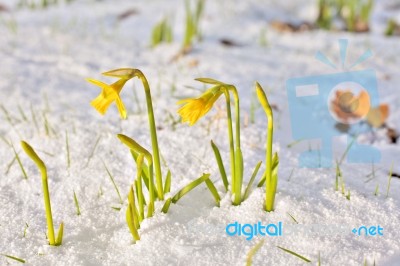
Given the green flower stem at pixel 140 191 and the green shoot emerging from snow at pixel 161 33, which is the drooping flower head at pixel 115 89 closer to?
the green flower stem at pixel 140 191

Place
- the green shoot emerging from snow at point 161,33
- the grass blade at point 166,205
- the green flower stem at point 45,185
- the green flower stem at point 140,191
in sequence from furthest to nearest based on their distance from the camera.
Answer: the green shoot emerging from snow at point 161,33, the grass blade at point 166,205, the green flower stem at point 140,191, the green flower stem at point 45,185

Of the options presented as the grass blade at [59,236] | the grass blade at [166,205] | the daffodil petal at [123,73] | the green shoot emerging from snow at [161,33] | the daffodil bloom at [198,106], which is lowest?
the grass blade at [59,236]

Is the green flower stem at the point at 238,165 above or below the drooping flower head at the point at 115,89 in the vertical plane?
below

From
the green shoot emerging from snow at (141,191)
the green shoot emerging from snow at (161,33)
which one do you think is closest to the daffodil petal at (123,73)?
the green shoot emerging from snow at (141,191)

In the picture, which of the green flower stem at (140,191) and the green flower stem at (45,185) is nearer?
the green flower stem at (45,185)

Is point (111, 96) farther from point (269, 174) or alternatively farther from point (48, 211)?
point (269, 174)

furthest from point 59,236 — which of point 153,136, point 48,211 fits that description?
point 153,136

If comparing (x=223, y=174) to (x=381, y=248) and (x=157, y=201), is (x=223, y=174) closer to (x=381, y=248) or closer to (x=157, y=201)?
(x=157, y=201)

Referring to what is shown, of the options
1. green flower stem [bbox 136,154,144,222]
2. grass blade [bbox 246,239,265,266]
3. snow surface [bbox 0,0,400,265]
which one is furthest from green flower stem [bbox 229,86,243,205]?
green flower stem [bbox 136,154,144,222]
